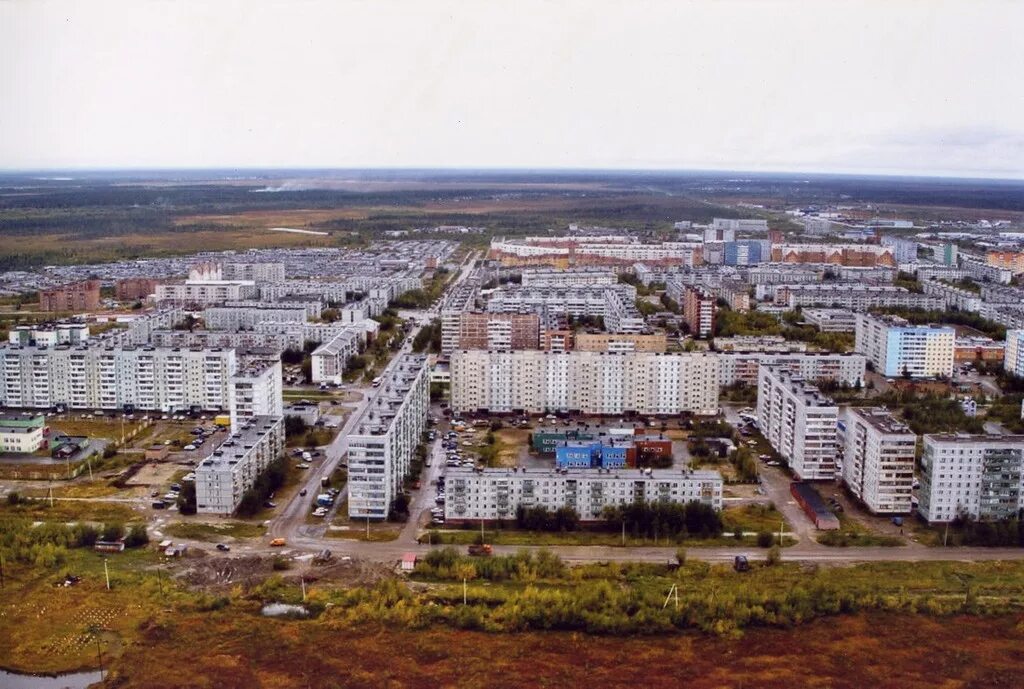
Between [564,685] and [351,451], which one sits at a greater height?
[351,451]

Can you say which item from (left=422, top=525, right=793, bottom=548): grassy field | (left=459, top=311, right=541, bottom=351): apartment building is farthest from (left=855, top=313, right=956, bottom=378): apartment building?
(left=422, top=525, right=793, bottom=548): grassy field

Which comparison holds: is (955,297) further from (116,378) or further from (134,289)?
(134,289)

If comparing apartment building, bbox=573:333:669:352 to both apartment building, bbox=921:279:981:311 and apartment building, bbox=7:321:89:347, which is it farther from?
apartment building, bbox=921:279:981:311

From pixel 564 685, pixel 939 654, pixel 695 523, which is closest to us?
pixel 564 685

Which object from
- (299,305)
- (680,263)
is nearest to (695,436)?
(299,305)

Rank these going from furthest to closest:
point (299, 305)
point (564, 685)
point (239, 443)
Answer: point (299, 305) < point (239, 443) < point (564, 685)

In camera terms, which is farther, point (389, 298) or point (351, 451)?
point (389, 298)

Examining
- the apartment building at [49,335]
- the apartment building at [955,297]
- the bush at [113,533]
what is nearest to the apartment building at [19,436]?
the apartment building at [49,335]

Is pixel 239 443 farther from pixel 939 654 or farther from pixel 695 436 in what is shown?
pixel 939 654
